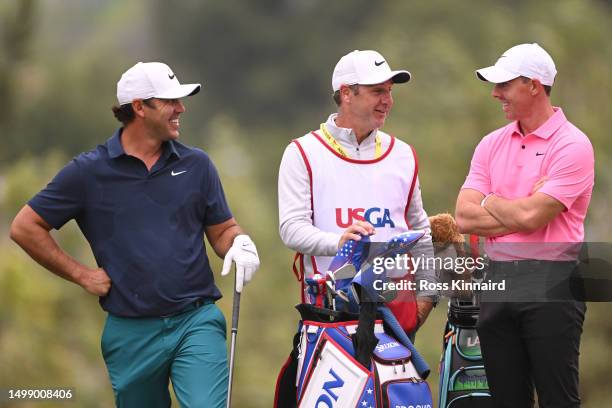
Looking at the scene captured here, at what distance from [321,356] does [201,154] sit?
1105 mm

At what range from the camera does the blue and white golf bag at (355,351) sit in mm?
5922

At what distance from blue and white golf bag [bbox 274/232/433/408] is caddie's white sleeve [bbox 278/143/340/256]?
13 centimetres

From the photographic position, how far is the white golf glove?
6238 millimetres

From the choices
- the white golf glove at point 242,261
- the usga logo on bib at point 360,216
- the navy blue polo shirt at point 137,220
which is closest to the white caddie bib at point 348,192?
the usga logo on bib at point 360,216

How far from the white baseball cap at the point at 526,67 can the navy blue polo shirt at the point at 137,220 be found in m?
1.43

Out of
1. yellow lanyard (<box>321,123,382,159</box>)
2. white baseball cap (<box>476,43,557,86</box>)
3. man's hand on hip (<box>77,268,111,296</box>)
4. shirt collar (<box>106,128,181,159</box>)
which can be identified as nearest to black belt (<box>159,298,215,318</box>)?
man's hand on hip (<box>77,268,111,296</box>)

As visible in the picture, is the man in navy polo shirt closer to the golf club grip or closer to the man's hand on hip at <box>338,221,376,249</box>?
the golf club grip

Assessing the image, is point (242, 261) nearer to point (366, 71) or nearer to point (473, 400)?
point (366, 71)

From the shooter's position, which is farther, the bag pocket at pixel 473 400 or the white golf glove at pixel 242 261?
the bag pocket at pixel 473 400

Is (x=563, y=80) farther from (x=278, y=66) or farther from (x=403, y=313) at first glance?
(x=278, y=66)

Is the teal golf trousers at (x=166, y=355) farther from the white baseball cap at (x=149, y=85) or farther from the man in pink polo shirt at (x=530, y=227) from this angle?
the man in pink polo shirt at (x=530, y=227)

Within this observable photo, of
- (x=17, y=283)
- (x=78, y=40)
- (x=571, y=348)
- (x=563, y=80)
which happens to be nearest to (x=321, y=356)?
(x=571, y=348)

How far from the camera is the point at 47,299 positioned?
16703 millimetres

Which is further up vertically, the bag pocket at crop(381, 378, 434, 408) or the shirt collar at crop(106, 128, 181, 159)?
the shirt collar at crop(106, 128, 181, 159)
